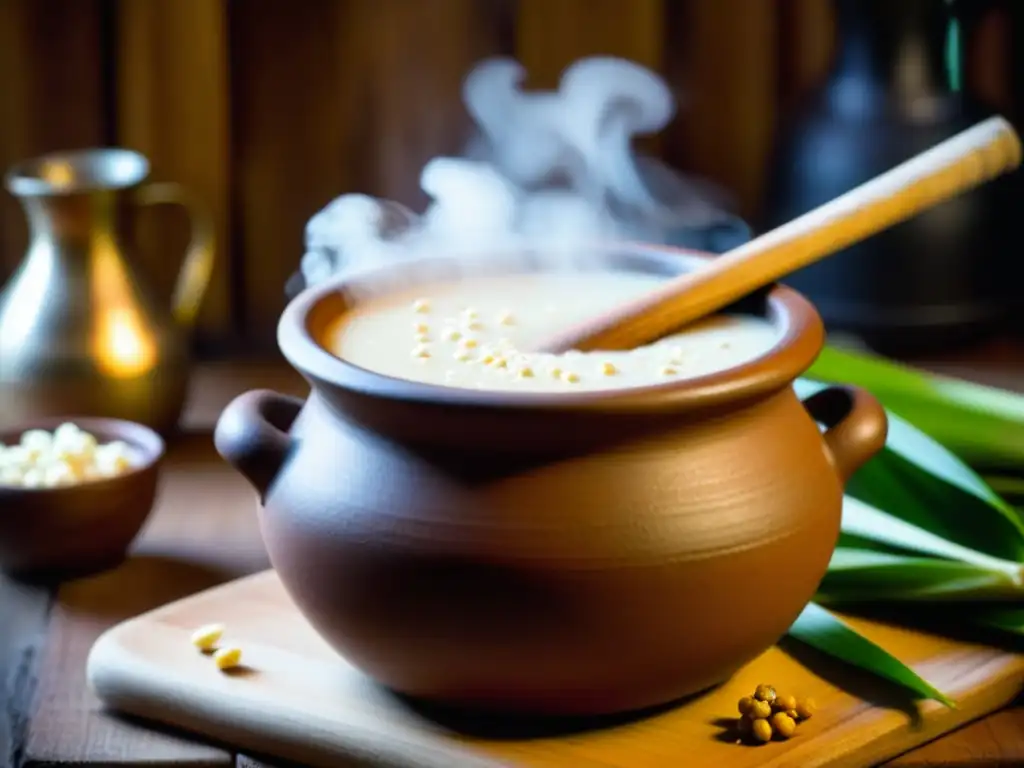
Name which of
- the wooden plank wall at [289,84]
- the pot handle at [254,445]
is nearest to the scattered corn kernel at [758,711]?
the pot handle at [254,445]

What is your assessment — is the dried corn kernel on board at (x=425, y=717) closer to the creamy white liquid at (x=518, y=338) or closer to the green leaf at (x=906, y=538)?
the green leaf at (x=906, y=538)

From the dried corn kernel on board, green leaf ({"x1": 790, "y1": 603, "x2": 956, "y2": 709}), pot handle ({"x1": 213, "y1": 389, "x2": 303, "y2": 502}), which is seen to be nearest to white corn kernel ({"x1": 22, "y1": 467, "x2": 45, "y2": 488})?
the dried corn kernel on board

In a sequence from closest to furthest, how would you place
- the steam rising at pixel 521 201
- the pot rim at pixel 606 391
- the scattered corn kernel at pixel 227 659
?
the pot rim at pixel 606 391, the scattered corn kernel at pixel 227 659, the steam rising at pixel 521 201

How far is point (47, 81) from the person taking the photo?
1940mm

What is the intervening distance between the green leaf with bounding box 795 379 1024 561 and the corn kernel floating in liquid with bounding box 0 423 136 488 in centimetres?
57

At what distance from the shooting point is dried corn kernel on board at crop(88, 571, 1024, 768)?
106 cm

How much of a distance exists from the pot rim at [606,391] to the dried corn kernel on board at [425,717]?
218 millimetres

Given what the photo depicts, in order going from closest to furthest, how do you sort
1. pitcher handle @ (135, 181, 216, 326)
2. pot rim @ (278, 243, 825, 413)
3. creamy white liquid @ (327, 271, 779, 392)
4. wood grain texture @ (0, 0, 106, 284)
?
1. pot rim @ (278, 243, 825, 413)
2. creamy white liquid @ (327, 271, 779, 392)
3. pitcher handle @ (135, 181, 216, 326)
4. wood grain texture @ (0, 0, 106, 284)

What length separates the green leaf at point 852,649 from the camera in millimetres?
1129

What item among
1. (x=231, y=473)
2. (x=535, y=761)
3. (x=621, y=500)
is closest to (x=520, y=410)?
(x=621, y=500)

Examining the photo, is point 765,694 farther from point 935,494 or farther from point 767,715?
point 935,494

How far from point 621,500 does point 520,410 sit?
83mm

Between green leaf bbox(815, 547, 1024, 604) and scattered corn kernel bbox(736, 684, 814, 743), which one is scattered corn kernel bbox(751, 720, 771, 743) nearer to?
scattered corn kernel bbox(736, 684, 814, 743)

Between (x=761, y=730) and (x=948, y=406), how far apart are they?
444 mm
